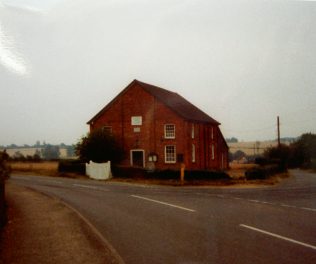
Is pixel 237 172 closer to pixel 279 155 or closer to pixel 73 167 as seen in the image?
pixel 279 155

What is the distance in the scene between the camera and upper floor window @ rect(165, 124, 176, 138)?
153 feet

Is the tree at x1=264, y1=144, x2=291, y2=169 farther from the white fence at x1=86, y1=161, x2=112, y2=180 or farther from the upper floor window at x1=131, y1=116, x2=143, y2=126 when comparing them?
the white fence at x1=86, y1=161, x2=112, y2=180

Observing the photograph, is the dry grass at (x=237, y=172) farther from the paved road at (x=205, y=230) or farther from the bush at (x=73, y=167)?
the paved road at (x=205, y=230)

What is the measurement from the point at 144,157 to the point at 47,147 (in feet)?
345

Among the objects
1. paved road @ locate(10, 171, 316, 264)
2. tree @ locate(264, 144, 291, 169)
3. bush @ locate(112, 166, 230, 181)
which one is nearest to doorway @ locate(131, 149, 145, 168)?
bush @ locate(112, 166, 230, 181)

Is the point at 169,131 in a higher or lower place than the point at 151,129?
lower

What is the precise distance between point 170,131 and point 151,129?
7.00 feet

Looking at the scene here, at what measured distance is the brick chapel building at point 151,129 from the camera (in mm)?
46125

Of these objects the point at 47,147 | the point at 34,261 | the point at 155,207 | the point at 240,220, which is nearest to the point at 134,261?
the point at 34,261

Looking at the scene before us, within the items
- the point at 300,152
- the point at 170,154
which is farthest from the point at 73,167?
the point at 300,152

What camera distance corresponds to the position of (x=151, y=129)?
47.4 meters

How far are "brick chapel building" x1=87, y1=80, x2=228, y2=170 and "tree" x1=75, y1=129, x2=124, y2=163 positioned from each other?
3747 millimetres

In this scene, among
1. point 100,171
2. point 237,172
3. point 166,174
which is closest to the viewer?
point 166,174

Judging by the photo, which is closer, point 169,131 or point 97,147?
point 97,147
